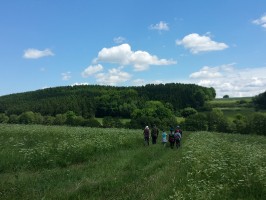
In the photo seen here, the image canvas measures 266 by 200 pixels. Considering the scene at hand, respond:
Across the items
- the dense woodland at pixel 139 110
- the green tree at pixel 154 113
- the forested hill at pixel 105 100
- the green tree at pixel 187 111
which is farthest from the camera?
the green tree at pixel 187 111

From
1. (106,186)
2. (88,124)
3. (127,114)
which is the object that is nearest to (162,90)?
(127,114)

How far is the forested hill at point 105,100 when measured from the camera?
108m

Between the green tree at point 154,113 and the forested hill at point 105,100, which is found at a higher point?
the forested hill at point 105,100

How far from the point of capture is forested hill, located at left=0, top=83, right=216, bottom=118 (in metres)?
108

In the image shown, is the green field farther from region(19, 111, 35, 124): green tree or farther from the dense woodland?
region(19, 111, 35, 124): green tree

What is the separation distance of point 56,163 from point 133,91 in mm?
117947

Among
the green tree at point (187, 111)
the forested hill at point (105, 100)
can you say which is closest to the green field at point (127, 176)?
the forested hill at point (105, 100)

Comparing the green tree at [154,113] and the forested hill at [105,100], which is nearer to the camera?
the green tree at [154,113]

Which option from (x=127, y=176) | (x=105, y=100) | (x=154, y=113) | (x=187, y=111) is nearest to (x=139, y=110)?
(x=154, y=113)

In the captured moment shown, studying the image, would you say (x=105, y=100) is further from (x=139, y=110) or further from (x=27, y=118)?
(x=27, y=118)

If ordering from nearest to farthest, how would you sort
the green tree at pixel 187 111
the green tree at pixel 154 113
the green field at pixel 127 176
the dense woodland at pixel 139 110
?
the green field at pixel 127 176 → the dense woodland at pixel 139 110 → the green tree at pixel 154 113 → the green tree at pixel 187 111

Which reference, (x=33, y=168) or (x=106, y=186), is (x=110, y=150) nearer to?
(x=33, y=168)

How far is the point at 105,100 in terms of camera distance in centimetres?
11388

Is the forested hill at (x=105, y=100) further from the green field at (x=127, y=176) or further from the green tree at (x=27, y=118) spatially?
the green field at (x=127, y=176)
